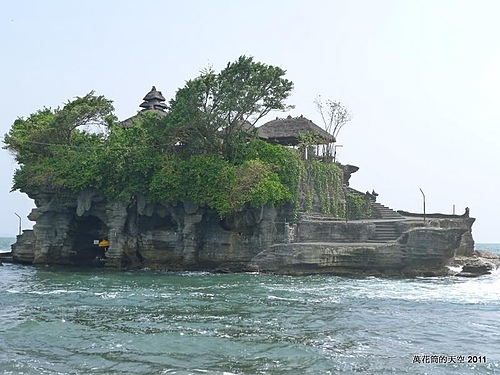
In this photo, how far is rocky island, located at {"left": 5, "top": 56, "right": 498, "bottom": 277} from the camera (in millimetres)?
25906

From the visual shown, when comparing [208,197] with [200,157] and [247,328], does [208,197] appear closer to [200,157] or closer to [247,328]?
[200,157]

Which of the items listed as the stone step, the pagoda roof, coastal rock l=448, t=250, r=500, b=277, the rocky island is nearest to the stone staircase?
the rocky island

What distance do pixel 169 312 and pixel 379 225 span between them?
52.6 ft

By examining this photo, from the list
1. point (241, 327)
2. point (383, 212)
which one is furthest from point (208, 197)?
point (241, 327)

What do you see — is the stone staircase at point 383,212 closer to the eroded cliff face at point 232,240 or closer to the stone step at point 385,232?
the eroded cliff face at point 232,240

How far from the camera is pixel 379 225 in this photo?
1113 inches

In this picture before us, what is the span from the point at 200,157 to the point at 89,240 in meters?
10.5

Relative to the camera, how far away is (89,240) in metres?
33.8

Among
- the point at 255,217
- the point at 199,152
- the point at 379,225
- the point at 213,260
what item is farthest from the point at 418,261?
the point at 199,152

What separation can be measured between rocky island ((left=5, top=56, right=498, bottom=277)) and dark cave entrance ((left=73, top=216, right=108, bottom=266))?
30 cm

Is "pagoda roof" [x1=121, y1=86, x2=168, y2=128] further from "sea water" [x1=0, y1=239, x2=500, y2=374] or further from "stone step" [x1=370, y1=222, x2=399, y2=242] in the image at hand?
"sea water" [x1=0, y1=239, x2=500, y2=374]

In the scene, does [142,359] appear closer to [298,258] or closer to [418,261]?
[298,258]

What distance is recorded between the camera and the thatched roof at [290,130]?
34500 mm

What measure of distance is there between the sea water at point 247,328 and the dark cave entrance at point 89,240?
33.6 feet
